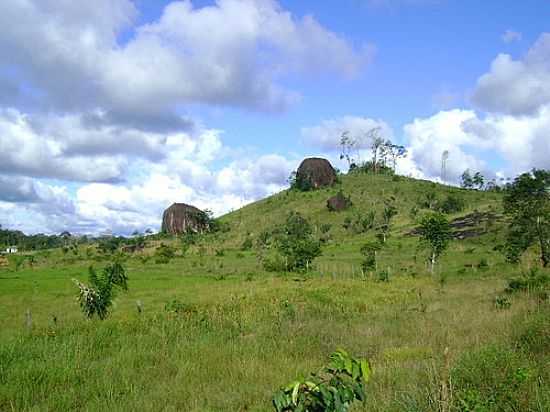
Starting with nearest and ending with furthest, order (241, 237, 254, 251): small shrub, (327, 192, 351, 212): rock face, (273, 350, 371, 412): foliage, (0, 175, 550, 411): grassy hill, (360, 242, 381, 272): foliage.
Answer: (273, 350, 371, 412): foliage < (0, 175, 550, 411): grassy hill < (360, 242, 381, 272): foliage < (241, 237, 254, 251): small shrub < (327, 192, 351, 212): rock face

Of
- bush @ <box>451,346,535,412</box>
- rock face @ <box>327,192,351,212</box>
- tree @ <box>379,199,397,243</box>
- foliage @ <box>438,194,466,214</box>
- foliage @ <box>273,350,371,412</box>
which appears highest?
rock face @ <box>327,192,351,212</box>

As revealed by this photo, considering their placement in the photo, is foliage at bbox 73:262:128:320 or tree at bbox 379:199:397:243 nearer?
foliage at bbox 73:262:128:320

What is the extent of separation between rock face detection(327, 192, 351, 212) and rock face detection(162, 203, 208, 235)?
29.1 meters

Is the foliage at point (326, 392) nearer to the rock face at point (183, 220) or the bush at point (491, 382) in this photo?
the bush at point (491, 382)

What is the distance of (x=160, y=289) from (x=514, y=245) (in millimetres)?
24001

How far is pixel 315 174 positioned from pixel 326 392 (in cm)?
10580

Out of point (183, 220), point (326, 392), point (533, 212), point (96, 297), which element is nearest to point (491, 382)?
point (326, 392)

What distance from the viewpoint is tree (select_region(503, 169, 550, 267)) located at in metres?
28.6

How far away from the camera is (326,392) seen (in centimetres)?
271

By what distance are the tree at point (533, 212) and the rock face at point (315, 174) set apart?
251 ft

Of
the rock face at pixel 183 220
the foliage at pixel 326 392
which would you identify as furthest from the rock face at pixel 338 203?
the foliage at pixel 326 392

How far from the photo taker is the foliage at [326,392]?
2652 mm

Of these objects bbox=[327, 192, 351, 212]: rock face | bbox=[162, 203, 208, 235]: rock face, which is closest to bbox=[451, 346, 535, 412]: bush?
bbox=[327, 192, 351, 212]: rock face

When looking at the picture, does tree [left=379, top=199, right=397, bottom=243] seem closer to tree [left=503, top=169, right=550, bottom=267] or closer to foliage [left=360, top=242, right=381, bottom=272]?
foliage [left=360, top=242, right=381, bottom=272]
